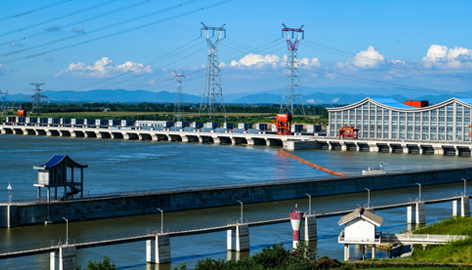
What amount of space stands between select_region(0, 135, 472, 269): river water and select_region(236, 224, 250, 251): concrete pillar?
3.12ft

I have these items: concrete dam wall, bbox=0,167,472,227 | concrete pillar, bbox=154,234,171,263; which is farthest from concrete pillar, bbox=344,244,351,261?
concrete dam wall, bbox=0,167,472,227

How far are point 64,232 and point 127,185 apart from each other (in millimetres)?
26860

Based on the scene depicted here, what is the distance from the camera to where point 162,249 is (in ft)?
145

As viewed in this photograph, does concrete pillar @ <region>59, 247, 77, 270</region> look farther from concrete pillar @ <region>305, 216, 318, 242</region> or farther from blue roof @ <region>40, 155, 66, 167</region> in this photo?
concrete pillar @ <region>305, 216, 318, 242</region>

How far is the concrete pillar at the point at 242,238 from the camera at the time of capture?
47.3m

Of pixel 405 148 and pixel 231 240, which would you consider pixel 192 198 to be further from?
pixel 405 148

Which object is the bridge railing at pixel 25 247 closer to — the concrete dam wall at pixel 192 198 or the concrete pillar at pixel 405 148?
the concrete dam wall at pixel 192 198

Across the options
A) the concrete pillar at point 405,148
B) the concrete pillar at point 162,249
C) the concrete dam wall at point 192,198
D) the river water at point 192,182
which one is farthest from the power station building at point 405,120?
the concrete pillar at point 162,249

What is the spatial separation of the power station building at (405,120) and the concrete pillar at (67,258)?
103791 mm

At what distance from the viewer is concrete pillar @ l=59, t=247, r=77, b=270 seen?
39.7 m

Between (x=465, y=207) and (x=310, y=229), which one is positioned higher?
(x=465, y=207)

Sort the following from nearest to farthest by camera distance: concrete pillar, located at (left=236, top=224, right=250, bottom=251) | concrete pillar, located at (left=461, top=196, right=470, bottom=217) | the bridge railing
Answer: the bridge railing < concrete pillar, located at (left=236, top=224, right=250, bottom=251) < concrete pillar, located at (left=461, top=196, right=470, bottom=217)

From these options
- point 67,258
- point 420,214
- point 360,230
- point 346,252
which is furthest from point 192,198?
point 67,258

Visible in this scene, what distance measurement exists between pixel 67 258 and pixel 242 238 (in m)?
13.1
